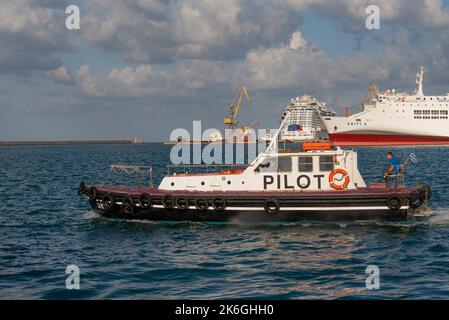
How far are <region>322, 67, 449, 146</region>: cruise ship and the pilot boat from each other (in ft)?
304

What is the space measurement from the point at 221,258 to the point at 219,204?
464 centimetres

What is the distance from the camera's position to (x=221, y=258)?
16375 millimetres

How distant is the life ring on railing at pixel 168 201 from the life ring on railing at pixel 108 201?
2.49 metres

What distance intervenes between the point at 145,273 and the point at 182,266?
1.28 meters

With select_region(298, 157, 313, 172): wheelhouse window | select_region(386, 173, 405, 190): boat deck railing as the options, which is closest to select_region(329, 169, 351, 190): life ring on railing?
select_region(298, 157, 313, 172): wheelhouse window

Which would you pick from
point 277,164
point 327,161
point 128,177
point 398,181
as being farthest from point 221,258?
point 128,177

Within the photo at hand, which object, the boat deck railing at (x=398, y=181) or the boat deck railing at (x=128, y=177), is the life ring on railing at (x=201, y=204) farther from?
the boat deck railing at (x=398, y=181)

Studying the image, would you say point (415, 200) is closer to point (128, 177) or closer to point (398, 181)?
point (398, 181)

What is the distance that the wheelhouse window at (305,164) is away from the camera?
2084 cm

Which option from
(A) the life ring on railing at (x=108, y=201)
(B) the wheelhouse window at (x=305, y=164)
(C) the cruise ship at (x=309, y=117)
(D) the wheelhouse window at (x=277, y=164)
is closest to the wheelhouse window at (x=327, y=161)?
(B) the wheelhouse window at (x=305, y=164)

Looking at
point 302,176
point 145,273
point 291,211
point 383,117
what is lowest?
point 145,273

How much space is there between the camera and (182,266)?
50.8 ft
